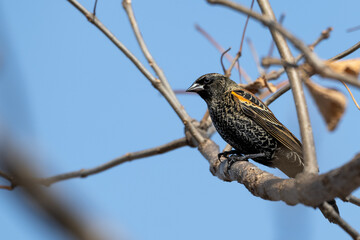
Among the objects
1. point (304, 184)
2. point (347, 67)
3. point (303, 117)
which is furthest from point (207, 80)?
point (347, 67)

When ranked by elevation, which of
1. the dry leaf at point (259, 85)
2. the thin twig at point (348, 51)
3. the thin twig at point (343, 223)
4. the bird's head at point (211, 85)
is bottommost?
the thin twig at point (343, 223)

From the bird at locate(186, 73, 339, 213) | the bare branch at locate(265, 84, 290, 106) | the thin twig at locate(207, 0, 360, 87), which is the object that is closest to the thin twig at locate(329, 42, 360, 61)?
the bare branch at locate(265, 84, 290, 106)

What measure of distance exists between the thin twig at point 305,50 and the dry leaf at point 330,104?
40 centimetres

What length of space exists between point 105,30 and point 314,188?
307 cm

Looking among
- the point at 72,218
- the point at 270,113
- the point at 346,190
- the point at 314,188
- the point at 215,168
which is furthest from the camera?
the point at 270,113

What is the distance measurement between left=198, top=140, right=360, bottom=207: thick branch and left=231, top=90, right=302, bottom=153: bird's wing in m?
1.76

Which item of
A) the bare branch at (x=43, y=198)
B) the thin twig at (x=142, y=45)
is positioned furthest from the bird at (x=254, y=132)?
the bare branch at (x=43, y=198)

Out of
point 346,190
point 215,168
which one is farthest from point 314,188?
point 215,168

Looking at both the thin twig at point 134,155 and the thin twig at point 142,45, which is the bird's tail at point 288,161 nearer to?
the thin twig at point 134,155

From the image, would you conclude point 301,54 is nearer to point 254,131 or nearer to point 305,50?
point 254,131

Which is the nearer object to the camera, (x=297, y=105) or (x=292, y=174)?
(x=297, y=105)

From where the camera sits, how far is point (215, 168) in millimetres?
4000

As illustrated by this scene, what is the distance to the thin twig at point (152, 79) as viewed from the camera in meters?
4.38

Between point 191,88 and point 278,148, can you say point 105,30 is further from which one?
point 278,148
